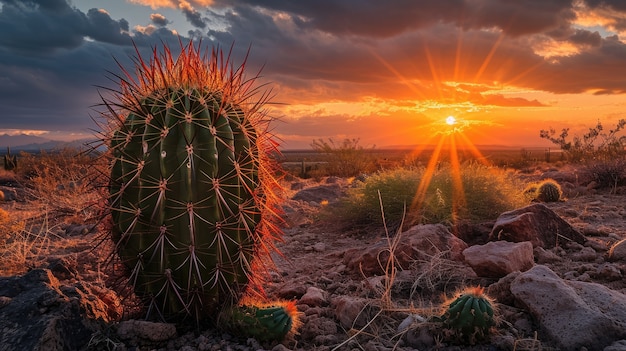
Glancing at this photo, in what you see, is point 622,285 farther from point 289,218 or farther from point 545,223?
point 289,218

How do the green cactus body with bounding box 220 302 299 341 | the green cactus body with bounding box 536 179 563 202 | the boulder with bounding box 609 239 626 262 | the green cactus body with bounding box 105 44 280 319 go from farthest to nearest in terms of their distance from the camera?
the green cactus body with bounding box 536 179 563 202
the boulder with bounding box 609 239 626 262
the green cactus body with bounding box 220 302 299 341
the green cactus body with bounding box 105 44 280 319

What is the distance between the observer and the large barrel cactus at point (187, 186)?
294cm

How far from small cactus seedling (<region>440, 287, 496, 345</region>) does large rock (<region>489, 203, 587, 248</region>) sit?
2.24 meters

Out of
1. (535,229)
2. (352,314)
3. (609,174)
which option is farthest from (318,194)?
(352,314)

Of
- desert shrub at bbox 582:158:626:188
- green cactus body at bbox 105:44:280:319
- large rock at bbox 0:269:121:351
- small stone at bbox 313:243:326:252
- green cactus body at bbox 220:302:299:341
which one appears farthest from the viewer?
desert shrub at bbox 582:158:626:188

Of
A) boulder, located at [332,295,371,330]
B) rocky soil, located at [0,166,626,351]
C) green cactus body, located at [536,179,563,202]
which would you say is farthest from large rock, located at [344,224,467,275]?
green cactus body, located at [536,179,563,202]

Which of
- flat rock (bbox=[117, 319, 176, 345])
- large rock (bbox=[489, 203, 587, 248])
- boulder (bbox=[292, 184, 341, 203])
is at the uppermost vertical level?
large rock (bbox=[489, 203, 587, 248])

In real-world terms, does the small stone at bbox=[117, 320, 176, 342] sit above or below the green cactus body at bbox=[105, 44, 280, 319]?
below

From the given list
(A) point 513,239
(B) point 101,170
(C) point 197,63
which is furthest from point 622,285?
(B) point 101,170

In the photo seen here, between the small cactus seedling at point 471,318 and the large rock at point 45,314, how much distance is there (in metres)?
2.13

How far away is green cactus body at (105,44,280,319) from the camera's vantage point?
2941mm

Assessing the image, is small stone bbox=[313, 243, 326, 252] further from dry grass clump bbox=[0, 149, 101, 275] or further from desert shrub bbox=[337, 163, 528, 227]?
dry grass clump bbox=[0, 149, 101, 275]

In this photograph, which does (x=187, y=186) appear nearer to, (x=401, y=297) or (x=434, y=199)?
(x=401, y=297)

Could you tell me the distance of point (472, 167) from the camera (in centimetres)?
930
